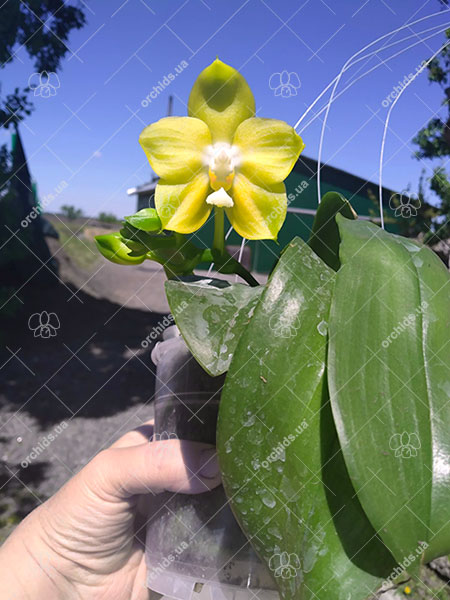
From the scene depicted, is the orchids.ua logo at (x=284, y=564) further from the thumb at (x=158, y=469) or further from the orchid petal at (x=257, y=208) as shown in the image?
the orchid petal at (x=257, y=208)

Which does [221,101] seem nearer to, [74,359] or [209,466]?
[209,466]

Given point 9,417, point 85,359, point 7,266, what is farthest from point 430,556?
point 7,266

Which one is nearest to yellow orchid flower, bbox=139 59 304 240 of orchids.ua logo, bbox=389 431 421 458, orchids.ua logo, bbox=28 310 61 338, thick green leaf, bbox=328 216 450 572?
thick green leaf, bbox=328 216 450 572

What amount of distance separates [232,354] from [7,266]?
3.32 meters

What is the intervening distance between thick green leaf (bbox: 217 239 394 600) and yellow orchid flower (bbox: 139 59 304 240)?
106mm

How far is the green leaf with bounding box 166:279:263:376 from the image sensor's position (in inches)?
14.0

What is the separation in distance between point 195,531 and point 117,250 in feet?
0.92

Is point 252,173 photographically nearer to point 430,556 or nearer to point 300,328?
point 300,328

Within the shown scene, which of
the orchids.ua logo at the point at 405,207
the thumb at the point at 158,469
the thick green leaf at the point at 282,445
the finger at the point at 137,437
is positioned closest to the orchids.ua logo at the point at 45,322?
the orchids.ua logo at the point at 405,207

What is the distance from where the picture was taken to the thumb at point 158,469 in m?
0.46

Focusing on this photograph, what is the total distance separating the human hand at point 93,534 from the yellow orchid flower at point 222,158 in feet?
0.76

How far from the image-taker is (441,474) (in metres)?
0.32

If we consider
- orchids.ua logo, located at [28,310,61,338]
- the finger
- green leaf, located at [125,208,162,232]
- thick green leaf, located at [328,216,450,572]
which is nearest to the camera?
thick green leaf, located at [328,216,450,572]

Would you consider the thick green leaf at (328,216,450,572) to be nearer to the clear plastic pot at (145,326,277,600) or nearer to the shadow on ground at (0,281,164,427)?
the clear plastic pot at (145,326,277,600)
